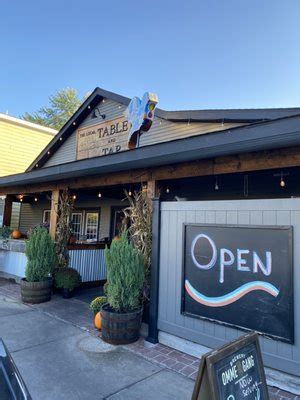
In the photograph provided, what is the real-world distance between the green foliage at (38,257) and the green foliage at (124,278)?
255 cm

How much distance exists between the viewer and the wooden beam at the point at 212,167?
383cm

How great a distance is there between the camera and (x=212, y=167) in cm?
452

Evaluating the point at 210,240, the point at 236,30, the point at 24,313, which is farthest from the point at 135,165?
the point at 236,30

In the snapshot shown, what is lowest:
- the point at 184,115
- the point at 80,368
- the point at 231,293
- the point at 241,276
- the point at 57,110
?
the point at 80,368

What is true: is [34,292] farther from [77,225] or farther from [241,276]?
[77,225]

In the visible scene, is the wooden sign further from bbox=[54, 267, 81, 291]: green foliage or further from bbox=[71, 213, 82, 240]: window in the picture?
bbox=[54, 267, 81, 291]: green foliage

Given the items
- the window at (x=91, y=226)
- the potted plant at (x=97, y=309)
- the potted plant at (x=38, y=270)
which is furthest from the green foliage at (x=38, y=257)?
the window at (x=91, y=226)

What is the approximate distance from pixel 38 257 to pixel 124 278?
9.39 ft

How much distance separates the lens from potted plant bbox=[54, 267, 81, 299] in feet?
22.3

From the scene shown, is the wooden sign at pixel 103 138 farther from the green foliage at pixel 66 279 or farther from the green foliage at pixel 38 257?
the green foliage at pixel 66 279

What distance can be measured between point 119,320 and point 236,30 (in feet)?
32.8

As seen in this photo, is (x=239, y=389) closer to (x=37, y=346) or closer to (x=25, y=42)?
(x=37, y=346)

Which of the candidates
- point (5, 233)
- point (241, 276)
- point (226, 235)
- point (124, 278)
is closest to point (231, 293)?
point (241, 276)

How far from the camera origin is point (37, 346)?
418 centimetres
